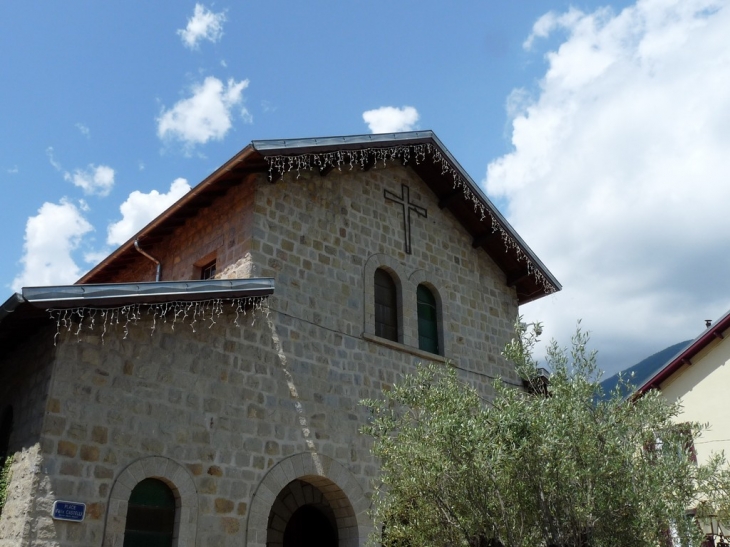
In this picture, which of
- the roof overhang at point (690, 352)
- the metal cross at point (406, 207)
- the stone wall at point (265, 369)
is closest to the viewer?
the stone wall at point (265, 369)

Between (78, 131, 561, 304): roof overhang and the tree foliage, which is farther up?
(78, 131, 561, 304): roof overhang

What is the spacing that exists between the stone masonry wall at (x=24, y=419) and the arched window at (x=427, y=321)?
6317mm

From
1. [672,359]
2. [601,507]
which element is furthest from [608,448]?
[672,359]

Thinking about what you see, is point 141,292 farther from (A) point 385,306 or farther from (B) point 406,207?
(B) point 406,207

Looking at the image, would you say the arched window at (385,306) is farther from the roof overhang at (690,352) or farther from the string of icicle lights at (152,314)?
the roof overhang at (690,352)

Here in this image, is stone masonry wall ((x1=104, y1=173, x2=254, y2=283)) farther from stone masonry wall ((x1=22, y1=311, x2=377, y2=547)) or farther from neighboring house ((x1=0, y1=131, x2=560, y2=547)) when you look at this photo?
stone masonry wall ((x1=22, y1=311, x2=377, y2=547))

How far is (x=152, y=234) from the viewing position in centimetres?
1197

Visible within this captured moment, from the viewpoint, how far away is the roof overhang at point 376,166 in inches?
414

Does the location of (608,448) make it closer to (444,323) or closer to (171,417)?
(171,417)

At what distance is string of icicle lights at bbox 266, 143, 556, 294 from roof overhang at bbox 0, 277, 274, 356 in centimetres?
226

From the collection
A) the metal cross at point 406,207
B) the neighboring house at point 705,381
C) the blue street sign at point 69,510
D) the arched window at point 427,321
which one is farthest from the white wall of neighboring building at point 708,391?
the blue street sign at point 69,510

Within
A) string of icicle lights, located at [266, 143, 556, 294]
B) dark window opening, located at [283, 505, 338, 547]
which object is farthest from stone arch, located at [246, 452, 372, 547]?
string of icicle lights, located at [266, 143, 556, 294]

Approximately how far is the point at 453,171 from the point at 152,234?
551 cm

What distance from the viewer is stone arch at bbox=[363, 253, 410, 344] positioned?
37.8ft
